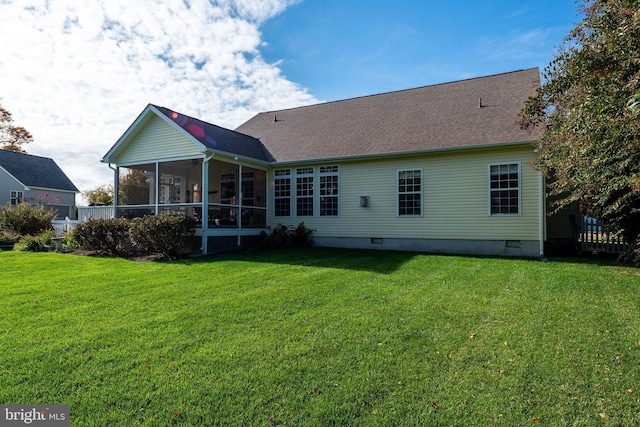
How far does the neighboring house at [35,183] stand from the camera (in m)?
25.0

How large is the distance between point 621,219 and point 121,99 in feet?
55.3

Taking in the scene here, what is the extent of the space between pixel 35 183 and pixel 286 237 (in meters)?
23.4

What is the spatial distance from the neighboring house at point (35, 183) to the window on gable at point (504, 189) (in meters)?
26.0

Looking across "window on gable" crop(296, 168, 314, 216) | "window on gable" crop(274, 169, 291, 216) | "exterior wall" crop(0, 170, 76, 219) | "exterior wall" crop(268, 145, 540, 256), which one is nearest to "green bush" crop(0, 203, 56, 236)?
"exterior wall" crop(0, 170, 76, 219)

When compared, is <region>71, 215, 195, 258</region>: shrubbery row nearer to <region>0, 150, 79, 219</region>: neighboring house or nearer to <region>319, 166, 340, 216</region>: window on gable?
<region>319, 166, 340, 216</region>: window on gable

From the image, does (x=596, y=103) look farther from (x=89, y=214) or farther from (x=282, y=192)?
(x=89, y=214)

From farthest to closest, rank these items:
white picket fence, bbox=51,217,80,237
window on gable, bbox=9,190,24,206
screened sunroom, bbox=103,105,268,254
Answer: window on gable, bbox=9,190,24,206
white picket fence, bbox=51,217,80,237
screened sunroom, bbox=103,105,268,254

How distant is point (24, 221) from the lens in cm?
1523

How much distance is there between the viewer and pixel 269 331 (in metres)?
4.20

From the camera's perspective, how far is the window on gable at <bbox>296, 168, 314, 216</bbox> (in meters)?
13.8

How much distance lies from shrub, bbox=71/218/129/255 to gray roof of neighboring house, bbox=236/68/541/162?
5.94m

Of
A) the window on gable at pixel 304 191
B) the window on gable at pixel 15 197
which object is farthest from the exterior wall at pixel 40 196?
the window on gable at pixel 304 191

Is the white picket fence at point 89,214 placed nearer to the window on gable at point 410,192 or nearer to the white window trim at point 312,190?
the white window trim at point 312,190

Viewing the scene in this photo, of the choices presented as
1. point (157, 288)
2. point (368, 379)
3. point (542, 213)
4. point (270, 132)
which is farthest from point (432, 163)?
point (368, 379)
